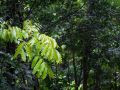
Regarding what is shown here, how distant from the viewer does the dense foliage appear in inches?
97.9

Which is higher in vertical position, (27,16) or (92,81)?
(27,16)

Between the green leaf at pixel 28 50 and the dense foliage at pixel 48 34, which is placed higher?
the green leaf at pixel 28 50

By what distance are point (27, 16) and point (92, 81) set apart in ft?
33.8

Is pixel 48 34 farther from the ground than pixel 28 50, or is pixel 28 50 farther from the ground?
pixel 28 50

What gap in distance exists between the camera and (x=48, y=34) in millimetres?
7305

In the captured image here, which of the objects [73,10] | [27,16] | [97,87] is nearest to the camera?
[27,16]

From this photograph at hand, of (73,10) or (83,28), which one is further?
(83,28)

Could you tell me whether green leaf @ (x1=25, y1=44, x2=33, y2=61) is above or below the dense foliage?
above

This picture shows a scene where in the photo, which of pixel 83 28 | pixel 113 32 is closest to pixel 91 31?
pixel 83 28

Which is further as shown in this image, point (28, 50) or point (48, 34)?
point (48, 34)

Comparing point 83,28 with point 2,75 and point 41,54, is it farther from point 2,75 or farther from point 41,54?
point 41,54

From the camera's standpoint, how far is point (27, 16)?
252 inches

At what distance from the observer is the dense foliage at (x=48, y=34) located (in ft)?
8.16

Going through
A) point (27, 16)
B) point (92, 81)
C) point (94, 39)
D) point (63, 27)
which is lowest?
point (92, 81)
